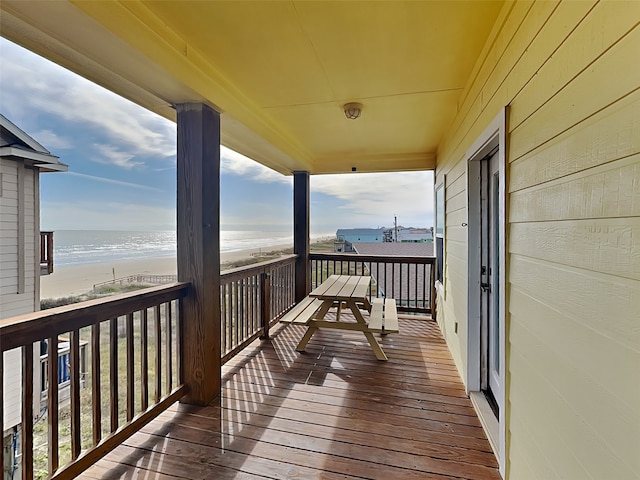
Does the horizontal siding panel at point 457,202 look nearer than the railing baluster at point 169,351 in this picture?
No

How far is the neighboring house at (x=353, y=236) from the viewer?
5.00 m

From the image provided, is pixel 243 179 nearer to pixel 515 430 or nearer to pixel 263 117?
pixel 263 117

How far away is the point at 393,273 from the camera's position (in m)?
4.66

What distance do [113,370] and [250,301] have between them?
5.39ft

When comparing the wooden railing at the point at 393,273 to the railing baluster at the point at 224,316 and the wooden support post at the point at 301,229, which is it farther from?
the railing baluster at the point at 224,316

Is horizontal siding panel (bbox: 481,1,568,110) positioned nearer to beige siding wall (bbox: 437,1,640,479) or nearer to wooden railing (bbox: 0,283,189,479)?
beige siding wall (bbox: 437,1,640,479)

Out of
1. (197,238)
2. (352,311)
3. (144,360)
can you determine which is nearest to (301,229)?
(352,311)

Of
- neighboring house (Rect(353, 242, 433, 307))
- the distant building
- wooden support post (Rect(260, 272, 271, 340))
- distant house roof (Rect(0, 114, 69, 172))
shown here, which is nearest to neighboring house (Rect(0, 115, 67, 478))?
distant house roof (Rect(0, 114, 69, 172))

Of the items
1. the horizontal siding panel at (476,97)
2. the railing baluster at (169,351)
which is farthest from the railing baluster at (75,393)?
the horizontal siding panel at (476,97)

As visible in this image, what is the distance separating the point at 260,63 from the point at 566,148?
1902 mm

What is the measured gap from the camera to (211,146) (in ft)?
7.41

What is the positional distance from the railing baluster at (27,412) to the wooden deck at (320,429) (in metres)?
0.39

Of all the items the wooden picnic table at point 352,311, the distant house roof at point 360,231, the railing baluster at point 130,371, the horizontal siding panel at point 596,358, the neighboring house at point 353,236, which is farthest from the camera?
the distant house roof at point 360,231

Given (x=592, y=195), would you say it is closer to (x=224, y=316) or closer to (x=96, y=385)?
(x=96, y=385)
